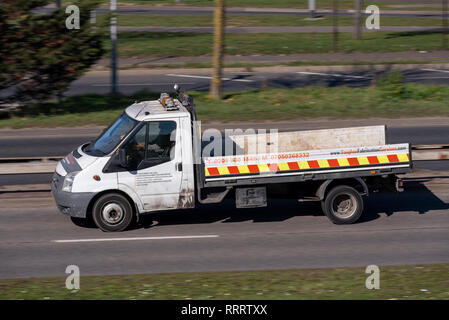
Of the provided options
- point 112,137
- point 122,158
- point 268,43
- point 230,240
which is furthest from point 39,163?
point 268,43

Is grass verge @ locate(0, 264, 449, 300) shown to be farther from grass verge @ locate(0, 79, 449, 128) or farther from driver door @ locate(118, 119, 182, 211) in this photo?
grass verge @ locate(0, 79, 449, 128)

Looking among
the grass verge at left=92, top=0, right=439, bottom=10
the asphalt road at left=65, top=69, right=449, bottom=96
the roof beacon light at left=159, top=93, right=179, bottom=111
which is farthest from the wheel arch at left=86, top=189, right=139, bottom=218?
the grass verge at left=92, top=0, right=439, bottom=10

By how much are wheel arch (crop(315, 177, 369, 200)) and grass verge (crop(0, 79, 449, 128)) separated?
32.4 ft

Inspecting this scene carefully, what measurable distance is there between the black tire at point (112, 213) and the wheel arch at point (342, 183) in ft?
10.4

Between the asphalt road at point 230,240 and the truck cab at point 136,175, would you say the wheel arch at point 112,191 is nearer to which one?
the truck cab at point 136,175

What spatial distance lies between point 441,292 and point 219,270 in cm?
300

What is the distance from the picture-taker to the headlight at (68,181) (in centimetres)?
1079

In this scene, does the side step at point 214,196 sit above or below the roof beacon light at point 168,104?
→ below

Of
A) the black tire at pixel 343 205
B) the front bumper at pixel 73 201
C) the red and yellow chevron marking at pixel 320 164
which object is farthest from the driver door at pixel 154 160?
the black tire at pixel 343 205

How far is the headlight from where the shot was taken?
1079 centimetres

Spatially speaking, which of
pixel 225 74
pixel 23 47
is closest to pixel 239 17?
pixel 225 74

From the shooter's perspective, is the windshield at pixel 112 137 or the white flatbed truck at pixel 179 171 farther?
the windshield at pixel 112 137

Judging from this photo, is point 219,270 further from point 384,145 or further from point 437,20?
point 437,20

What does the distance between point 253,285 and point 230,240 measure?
97.9 inches
